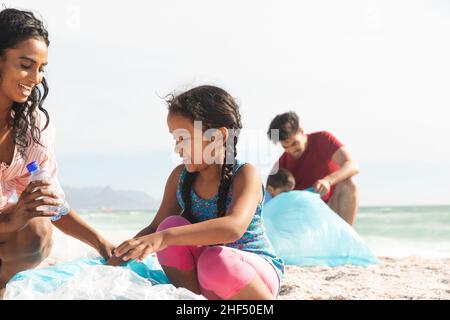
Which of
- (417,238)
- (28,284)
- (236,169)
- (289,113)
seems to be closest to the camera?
(28,284)

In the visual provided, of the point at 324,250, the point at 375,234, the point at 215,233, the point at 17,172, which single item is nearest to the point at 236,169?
the point at 215,233

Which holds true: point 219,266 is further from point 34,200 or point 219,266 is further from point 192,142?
point 34,200

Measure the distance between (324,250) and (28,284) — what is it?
243 centimetres

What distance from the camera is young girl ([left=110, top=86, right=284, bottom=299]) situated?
1.86 m

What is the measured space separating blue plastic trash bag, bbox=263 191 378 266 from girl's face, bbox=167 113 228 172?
2.04 meters

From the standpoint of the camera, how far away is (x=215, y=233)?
71.5 inches

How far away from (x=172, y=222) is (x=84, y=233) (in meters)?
0.41

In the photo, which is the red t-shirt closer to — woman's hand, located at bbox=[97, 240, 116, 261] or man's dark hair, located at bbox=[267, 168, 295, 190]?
man's dark hair, located at bbox=[267, 168, 295, 190]

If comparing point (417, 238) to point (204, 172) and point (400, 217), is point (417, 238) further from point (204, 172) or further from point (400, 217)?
point (204, 172)

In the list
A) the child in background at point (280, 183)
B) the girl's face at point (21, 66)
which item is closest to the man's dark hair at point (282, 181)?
the child in background at point (280, 183)

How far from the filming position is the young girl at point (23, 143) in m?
2.16

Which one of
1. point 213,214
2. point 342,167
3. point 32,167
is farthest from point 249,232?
point 342,167

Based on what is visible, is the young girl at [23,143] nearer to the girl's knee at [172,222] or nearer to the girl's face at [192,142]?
the girl's knee at [172,222]

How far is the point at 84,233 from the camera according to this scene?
7.50 ft
